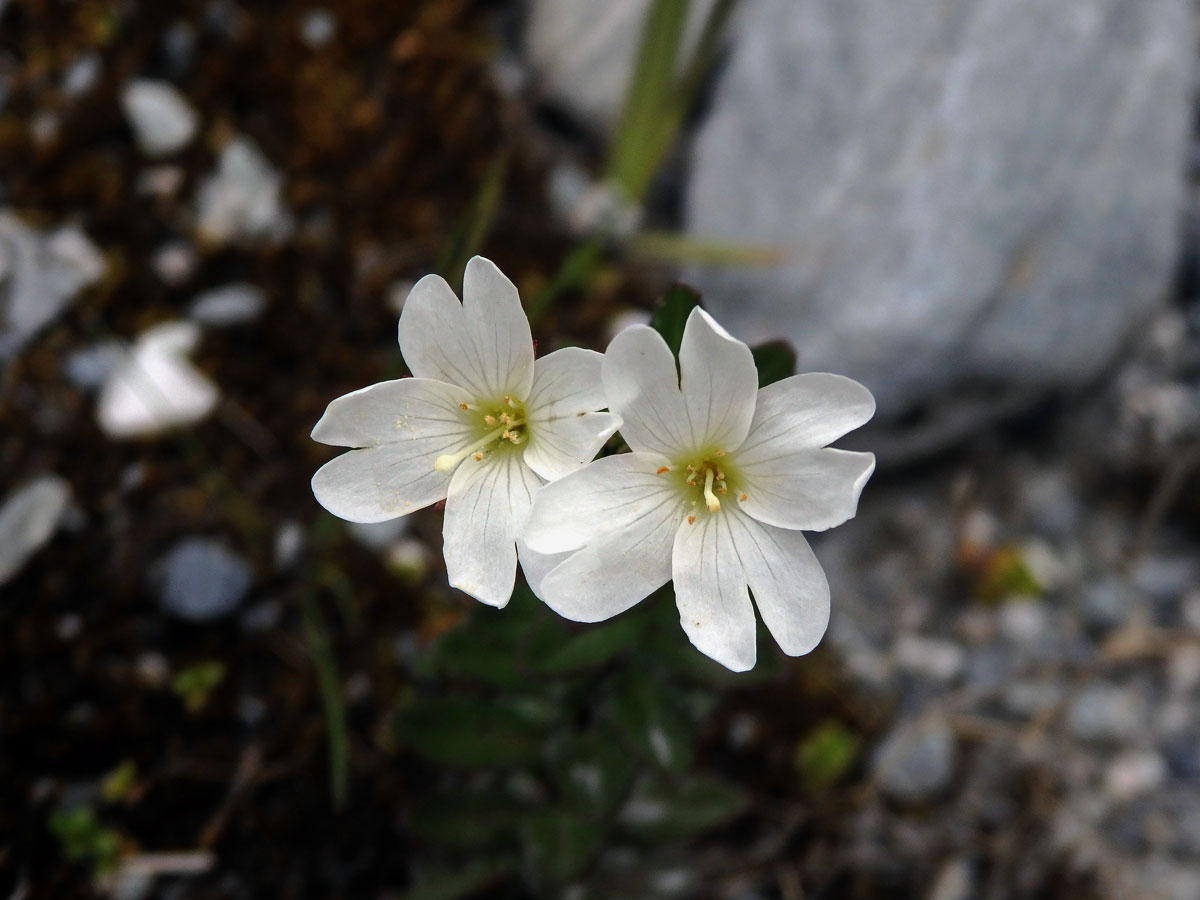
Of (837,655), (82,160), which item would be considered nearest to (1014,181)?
(837,655)

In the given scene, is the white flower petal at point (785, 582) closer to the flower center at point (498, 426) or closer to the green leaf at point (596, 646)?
the green leaf at point (596, 646)

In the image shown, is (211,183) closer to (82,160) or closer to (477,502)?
(82,160)

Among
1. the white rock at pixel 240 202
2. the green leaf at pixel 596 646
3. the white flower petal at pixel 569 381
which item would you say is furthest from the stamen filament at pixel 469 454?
the white rock at pixel 240 202

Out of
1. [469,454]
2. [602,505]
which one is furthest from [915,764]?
[469,454]

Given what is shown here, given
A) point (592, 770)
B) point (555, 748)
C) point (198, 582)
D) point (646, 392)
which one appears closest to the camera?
point (646, 392)

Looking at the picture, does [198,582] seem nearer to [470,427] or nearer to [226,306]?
[226,306]

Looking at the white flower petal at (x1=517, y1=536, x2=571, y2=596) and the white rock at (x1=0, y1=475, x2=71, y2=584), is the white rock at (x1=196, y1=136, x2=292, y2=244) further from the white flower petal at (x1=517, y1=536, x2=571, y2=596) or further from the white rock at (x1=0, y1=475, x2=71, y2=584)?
the white flower petal at (x1=517, y1=536, x2=571, y2=596)

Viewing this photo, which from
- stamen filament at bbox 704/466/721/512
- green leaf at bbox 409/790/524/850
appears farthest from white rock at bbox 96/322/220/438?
stamen filament at bbox 704/466/721/512
